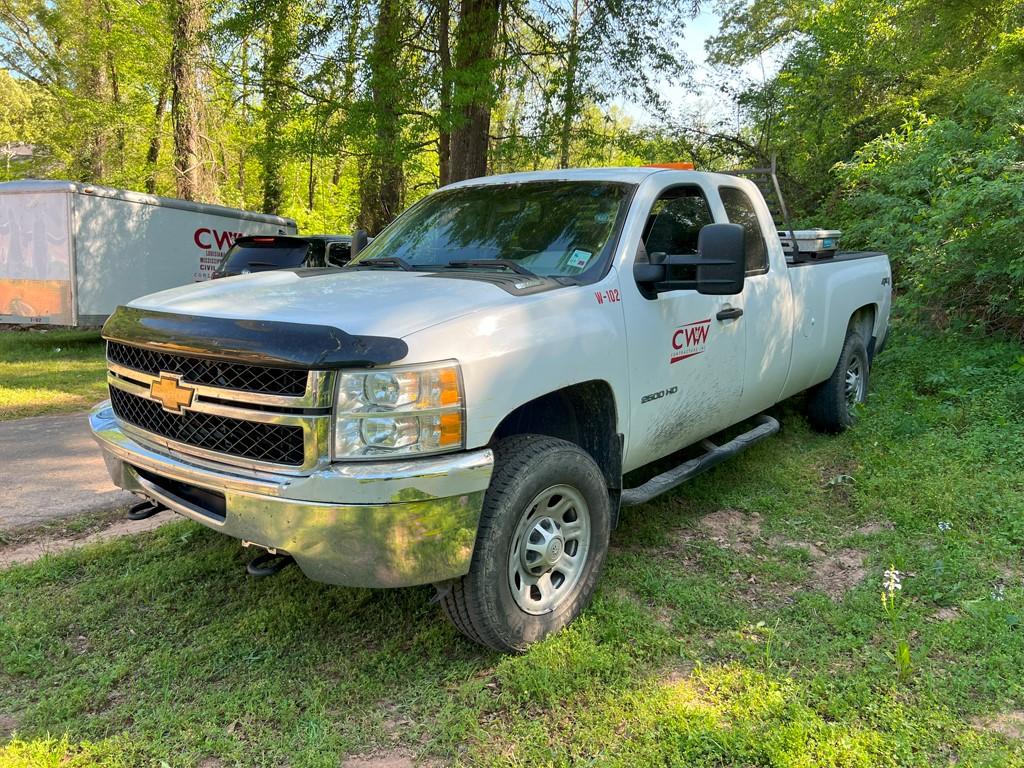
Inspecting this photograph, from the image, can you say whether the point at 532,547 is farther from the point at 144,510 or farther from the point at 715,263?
the point at 144,510

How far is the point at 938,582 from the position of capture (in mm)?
3525

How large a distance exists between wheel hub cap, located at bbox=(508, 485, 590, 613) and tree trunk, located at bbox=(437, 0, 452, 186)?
7.28 meters

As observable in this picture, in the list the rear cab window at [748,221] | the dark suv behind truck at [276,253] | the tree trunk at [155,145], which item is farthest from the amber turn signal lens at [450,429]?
the tree trunk at [155,145]

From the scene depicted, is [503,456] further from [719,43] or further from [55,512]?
[719,43]

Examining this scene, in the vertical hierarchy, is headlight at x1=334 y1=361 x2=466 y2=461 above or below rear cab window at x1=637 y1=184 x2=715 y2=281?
below

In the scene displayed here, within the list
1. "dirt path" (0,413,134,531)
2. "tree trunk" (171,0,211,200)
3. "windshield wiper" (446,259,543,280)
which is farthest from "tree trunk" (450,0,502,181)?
"tree trunk" (171,0,211,200)

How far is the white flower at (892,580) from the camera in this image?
10.1ft

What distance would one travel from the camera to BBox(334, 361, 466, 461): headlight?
2.47 metres

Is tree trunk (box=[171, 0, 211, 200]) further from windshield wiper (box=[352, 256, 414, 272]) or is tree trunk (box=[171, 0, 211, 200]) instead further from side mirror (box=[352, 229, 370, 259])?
windshield wiper (box=[352, 256, 414, 272])

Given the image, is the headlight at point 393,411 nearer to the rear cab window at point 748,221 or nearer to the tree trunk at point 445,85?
the rear cab window at point 748,221

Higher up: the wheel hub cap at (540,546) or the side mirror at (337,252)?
the side mirror at (337,252)

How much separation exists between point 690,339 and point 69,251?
1161cm

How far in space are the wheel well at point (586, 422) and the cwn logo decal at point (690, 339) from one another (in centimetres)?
54

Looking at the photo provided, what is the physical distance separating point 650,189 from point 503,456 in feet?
5.95
